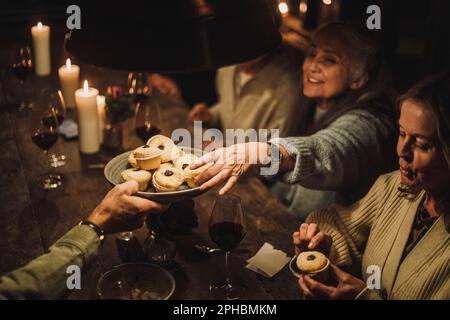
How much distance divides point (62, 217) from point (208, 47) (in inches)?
45.9

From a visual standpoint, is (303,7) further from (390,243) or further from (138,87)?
(390,243)

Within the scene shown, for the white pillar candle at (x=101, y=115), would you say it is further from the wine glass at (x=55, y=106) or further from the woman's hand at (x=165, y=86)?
the woman's hand at (x=165, y=86)

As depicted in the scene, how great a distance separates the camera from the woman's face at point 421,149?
1.79 m

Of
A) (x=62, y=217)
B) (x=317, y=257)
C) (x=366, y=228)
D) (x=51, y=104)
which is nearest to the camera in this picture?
(x=317, y=257)

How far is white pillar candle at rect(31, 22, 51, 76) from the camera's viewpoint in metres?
3.46

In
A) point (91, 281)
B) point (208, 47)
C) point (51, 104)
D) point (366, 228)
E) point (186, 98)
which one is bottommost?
point (186, 98)

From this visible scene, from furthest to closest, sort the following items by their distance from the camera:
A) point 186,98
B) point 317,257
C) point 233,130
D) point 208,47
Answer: point 186,98 → point 233,130 → point 317,257 → point 208,47

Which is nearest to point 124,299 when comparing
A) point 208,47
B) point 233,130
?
point 208,47

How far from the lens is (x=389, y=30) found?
303 centimetres

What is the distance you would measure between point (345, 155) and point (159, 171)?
0.98 meters
